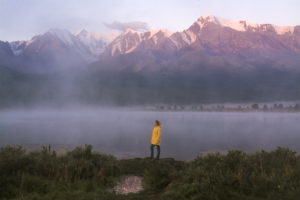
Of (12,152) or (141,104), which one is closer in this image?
(12,152)

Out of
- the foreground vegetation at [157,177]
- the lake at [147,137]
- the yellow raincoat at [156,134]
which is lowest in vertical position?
the lake at [147,137]

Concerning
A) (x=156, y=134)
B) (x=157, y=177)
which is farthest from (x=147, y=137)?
(x=157, y=177)

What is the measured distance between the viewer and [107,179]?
10.2 m

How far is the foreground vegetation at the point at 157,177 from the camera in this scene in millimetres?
7594

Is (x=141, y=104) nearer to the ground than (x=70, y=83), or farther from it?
nearer to the ground

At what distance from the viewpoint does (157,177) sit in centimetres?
968

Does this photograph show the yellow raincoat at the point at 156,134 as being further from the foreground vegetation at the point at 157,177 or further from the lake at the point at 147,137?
the lake at the point at 147,137

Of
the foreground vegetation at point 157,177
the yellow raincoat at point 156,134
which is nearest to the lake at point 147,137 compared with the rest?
the yellow raincoat at point 156,134

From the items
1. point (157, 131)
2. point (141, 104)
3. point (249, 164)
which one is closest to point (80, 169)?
point (157, 131)

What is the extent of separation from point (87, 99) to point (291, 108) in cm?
11930

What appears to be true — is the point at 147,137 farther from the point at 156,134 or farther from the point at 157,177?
the point at 157,177

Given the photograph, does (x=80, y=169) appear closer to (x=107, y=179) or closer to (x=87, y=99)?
(x=107, y=179)

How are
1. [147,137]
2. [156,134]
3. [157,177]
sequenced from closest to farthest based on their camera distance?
1. [157,177]
2. [156,134]
3. [147,137]

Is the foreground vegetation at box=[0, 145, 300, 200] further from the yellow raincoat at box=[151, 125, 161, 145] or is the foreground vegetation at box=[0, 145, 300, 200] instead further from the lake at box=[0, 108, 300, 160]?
the lake at box=[0, 108, 300, 160]
